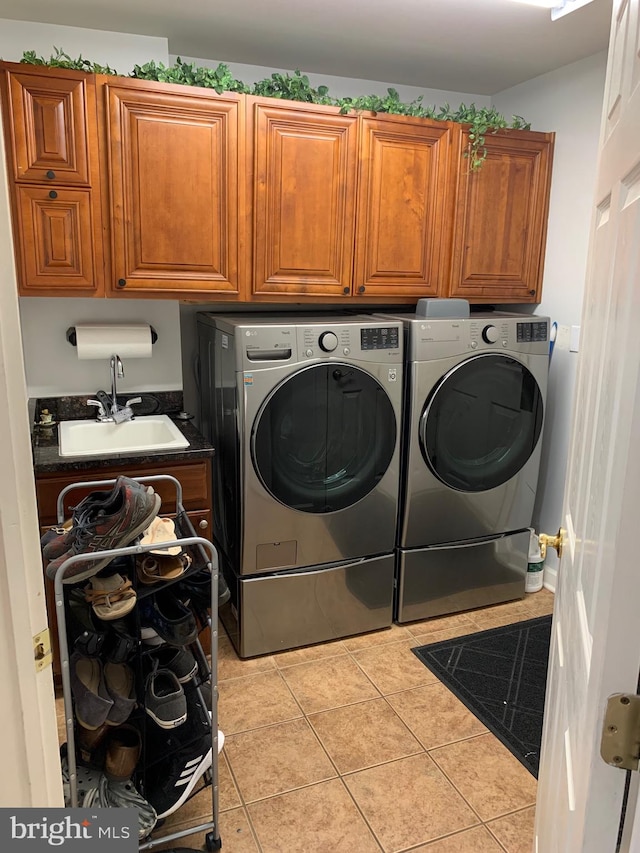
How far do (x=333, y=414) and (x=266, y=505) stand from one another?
0.44 meters

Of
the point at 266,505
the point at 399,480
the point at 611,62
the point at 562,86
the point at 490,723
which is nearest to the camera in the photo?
the point at 611,62

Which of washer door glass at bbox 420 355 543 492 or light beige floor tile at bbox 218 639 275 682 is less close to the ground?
washer door glass at bbox 420 355 543 492

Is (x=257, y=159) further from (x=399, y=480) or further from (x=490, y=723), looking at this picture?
(x=490, y=723)

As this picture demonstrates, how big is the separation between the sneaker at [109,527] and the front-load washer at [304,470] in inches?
36.3

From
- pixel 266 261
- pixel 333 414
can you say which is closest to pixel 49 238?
pixel 266 261

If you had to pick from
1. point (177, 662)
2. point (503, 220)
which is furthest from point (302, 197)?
point (177, 662)

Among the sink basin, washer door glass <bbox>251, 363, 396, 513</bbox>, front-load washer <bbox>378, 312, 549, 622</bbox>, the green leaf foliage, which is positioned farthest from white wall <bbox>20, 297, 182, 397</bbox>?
front-load washer <bbox>378, 312, 549, 622</bbox>

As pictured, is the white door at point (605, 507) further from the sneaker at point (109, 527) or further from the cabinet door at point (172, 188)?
the cabinet door at point (172, 188)

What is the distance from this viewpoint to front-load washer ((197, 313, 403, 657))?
94.5 inches

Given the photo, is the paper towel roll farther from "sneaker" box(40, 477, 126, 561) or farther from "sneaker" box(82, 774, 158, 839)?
"sneaker" box(82, 774, 158, 839)

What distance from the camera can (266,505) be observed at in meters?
2.48

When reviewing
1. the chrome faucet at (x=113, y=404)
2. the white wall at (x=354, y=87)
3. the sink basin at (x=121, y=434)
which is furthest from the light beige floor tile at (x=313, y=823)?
the white wall at (x=354, y=87)

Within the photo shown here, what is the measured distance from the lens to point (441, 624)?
2.90 meters

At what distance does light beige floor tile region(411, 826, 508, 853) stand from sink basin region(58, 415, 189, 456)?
1514 millimetres
